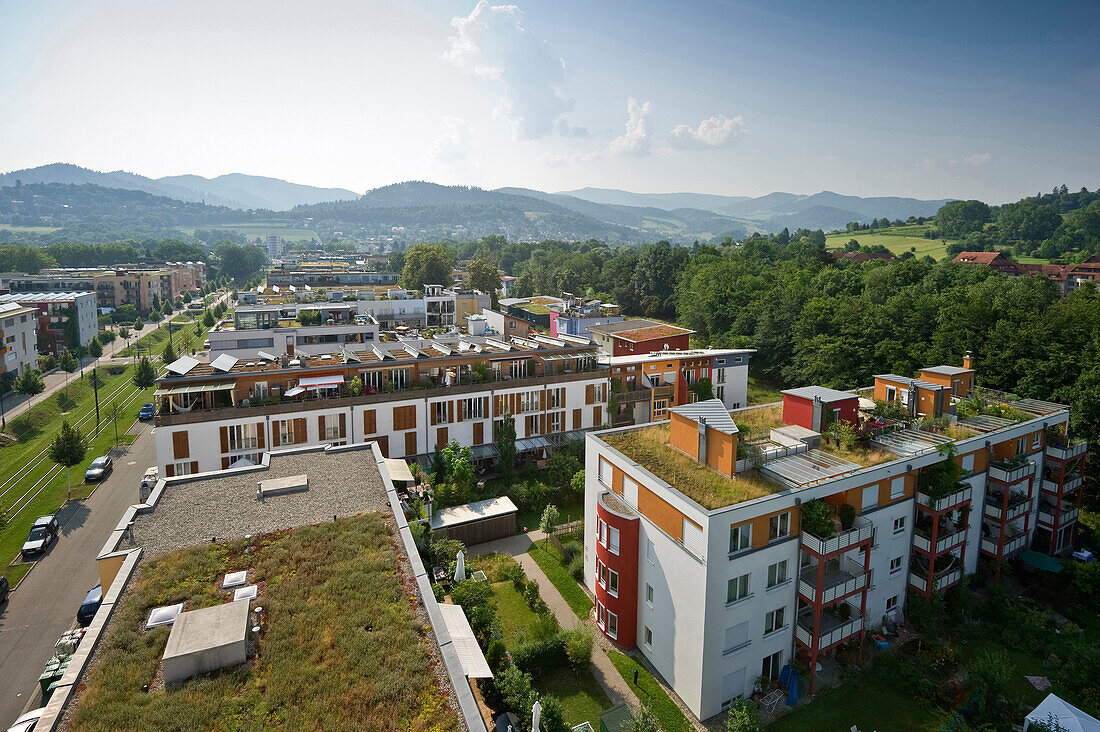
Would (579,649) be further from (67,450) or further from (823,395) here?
(67,450)

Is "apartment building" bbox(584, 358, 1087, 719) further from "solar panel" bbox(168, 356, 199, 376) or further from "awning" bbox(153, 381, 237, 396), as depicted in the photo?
"solar panel" bbox(168, 356, 199, 376)

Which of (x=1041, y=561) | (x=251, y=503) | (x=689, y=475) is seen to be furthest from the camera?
(x=1041, y=561)

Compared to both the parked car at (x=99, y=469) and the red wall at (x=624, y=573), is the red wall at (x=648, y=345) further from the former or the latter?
the parked car at (x=99, y=469)

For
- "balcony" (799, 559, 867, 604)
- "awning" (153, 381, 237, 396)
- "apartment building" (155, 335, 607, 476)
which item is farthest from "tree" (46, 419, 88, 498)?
"balcony" (799, 559, 867, 604)

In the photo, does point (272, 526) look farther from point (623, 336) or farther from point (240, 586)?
point (623, 336)

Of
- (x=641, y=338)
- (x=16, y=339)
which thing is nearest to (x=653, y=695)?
(x=641, y=338)

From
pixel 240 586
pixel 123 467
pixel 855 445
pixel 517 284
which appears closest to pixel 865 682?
pixel 855 445

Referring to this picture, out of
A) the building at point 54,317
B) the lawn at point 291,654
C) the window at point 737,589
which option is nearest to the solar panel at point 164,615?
the lawn at point 291,654
